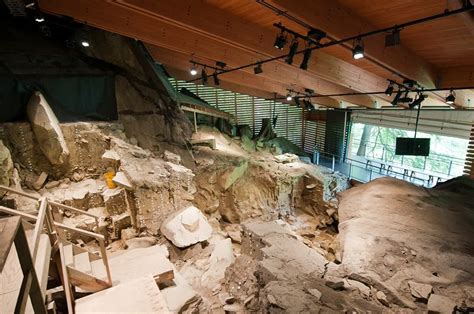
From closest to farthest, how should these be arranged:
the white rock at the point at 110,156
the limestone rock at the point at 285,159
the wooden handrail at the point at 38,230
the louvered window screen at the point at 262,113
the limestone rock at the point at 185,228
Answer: the wooden handrail at the point at 38,230, the limestone rock at the point at 185,228, the white rock at the point at 110,156, the limestone rock at the point at 285,159, the louvered window screen at the point at 262,113

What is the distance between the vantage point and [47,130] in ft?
19.3

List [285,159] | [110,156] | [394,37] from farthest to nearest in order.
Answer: [285,159], [110,156], [394,37]

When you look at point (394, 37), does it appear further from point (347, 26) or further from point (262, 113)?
point (262, 113)

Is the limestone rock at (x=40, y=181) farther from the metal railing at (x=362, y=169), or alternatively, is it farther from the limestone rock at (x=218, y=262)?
the metal railing at (x=362, y=169)

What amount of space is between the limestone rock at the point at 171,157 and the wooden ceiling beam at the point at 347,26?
5.41 metres

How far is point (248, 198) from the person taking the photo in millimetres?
9578

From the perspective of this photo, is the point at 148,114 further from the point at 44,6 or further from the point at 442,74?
the point at 442,74

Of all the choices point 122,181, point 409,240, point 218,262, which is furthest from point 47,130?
point 409,240

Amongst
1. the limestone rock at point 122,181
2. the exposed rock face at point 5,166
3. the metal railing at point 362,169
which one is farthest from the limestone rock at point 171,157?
the metal railing at point 362,169

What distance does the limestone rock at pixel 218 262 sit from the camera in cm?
525

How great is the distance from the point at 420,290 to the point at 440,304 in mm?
352

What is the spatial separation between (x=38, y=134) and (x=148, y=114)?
3.40 m

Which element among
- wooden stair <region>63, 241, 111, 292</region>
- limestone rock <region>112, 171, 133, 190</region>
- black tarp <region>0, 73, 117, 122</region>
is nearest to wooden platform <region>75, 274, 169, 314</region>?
wooden stair <region>63, 241, 111, 292</region>

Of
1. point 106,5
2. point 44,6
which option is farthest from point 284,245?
point 44,6
